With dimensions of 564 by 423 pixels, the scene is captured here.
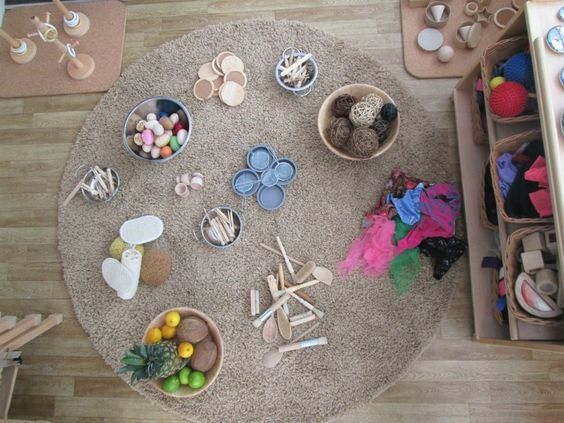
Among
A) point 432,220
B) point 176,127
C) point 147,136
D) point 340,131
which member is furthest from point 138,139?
point 432,220

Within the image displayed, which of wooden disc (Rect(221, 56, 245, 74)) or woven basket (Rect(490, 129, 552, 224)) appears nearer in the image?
woven basket (Rect(490, 129, 552, 224))

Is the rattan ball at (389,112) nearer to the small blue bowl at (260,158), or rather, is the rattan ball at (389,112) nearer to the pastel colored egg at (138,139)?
the small blue bowl at (260,158)

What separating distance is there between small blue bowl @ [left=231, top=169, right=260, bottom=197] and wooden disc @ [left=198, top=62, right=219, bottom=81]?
431 mm

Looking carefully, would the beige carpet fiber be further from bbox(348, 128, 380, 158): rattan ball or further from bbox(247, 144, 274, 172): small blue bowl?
bbox(348, 128, 380, 158): rattan ball

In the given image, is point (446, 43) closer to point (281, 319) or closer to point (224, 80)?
point (224, 80)

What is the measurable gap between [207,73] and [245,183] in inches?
20.0

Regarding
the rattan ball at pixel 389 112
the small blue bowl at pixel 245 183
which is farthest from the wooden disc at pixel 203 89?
the rattan ball at pixel 389 112

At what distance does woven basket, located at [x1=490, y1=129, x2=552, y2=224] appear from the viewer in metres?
1.26

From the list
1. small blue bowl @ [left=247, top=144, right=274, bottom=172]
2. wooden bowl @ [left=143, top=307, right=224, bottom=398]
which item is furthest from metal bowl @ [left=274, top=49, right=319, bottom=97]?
wooden bowl @ [left=143, top=307, right=224, bottom=398]

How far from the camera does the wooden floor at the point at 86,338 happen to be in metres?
1.61

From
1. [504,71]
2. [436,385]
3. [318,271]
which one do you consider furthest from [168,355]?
[504,71]

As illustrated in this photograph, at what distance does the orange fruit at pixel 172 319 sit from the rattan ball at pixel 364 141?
33.3 inches

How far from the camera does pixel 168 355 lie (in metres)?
1.39


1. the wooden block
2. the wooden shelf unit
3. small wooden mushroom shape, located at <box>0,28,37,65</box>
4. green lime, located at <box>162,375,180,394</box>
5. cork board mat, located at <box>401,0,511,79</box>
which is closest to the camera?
the wooden shelf unit
